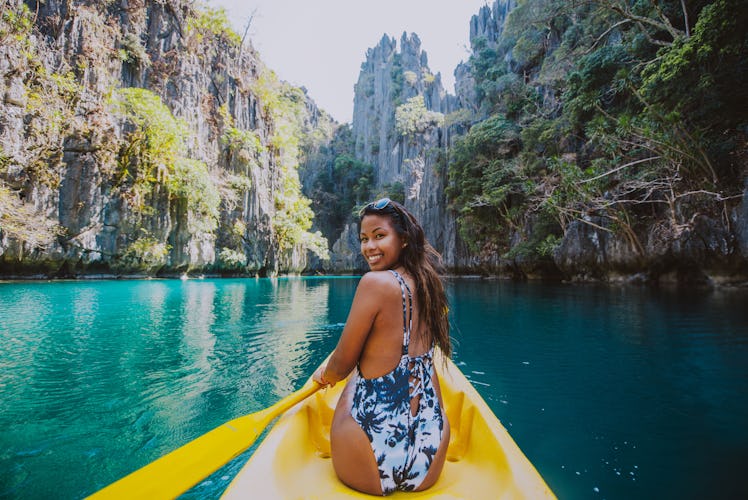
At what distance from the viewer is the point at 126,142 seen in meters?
15.3

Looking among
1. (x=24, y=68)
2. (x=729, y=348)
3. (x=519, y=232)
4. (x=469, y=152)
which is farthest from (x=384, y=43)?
(x=729, y=348)

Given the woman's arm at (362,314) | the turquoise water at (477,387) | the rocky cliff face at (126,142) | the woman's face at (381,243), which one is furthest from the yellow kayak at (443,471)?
the rocky cliff face at (126,142)

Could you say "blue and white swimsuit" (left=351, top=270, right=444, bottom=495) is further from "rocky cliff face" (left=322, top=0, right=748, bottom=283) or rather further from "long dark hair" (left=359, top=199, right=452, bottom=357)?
"rocky cliff face" (left=322, top=0, right=748, bottom=283)

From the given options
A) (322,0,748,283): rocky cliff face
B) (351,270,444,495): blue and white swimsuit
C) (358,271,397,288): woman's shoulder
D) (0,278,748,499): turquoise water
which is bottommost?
A: (0,278,748,499): turquoise water

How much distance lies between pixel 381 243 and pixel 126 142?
62.2 feet

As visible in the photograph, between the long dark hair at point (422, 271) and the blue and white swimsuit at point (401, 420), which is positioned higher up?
the long dark hair at point (422, 271)

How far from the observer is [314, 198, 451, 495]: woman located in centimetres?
99

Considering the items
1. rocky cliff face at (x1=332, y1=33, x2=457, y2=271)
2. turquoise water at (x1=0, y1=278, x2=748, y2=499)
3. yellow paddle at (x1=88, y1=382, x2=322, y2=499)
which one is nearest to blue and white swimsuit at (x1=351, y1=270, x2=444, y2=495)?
yellow paddle at (x1=88, y1=382, x2=322, y2=499)

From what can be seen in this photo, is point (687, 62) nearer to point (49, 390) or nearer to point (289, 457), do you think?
point (289, 457)

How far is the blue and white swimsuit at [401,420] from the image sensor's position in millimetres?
982

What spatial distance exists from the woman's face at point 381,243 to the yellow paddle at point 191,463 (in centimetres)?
62

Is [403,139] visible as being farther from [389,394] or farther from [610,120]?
[389,394]

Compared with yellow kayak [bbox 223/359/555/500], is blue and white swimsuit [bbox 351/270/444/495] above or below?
above

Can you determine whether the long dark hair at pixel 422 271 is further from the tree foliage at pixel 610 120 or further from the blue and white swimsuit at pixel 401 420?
the tree foliage at pixel 610 120
